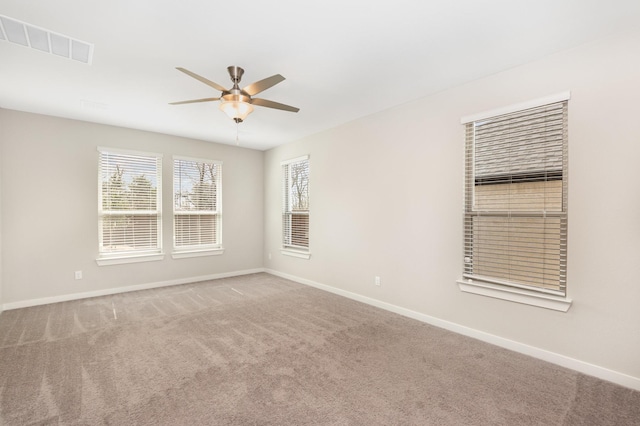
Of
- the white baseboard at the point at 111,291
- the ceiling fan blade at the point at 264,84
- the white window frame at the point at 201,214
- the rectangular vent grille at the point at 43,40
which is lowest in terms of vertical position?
the white baseboard at the point at 111,291

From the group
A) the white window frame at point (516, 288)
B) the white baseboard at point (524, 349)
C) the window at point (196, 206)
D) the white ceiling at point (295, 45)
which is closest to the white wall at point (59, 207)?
the window at point (196, 206)

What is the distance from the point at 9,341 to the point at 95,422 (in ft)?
6.87

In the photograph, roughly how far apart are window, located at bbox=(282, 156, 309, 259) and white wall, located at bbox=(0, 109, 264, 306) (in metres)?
1.92

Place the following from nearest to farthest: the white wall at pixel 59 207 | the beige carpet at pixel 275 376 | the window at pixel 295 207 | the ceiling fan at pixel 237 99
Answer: the beige carpet at pixel 275 376 < the ceiling fan at pixel 237 99 < the white wall at pixel 59 207 < the window at pixel 295 207

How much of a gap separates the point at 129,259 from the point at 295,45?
439cm

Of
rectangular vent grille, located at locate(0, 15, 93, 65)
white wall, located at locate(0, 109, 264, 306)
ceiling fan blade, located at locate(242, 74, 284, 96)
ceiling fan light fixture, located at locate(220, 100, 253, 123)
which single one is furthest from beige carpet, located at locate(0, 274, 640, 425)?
rectangular vent grille, located at locate(0, 15, 93, 65)

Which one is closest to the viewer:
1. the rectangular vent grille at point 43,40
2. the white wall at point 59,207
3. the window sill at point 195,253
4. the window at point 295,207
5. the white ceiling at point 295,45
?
the white ceiling at point 295,45


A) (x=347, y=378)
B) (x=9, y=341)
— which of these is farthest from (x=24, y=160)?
(x=347, y=378)

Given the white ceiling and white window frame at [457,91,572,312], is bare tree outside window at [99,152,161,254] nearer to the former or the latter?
the white ceiling

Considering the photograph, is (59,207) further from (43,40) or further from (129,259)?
(43,40)

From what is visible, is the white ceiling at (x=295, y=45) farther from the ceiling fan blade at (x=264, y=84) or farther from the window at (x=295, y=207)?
the window at (x=295, y=207)

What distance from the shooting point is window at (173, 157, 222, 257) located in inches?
216

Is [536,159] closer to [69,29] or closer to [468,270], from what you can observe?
[468,270]

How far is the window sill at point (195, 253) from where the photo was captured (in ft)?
17.8
